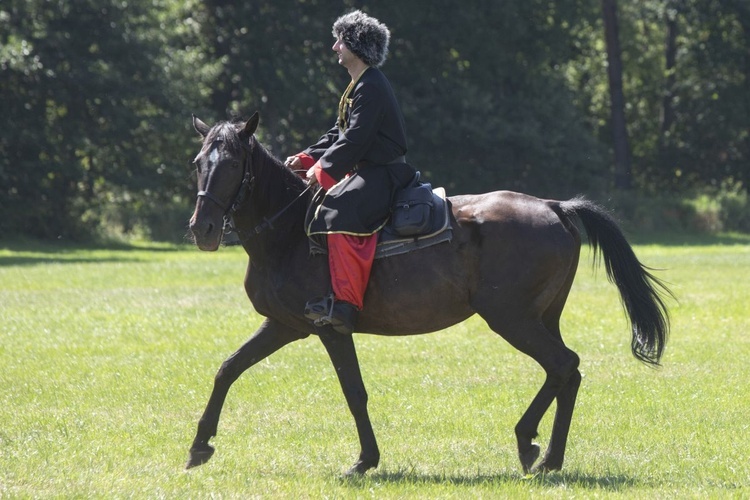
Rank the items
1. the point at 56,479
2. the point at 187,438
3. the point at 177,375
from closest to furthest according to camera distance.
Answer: the point at 56,479 < the point at 187,438 < the point at 177,375

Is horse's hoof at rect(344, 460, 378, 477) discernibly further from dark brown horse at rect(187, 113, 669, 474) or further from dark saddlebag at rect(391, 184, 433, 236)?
dark saddlebag at rect(391, 184, 433, 236)

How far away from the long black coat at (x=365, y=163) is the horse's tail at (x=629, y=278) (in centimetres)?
127

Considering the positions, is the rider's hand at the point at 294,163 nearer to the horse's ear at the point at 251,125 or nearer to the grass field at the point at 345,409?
the horse's ear at the point at 251,125

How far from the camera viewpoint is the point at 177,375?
12.6 m

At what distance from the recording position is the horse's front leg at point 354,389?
807 centimetres

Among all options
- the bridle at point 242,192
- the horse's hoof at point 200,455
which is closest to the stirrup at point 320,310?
the bridle at point 242,192

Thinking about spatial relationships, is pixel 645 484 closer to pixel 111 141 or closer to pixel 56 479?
pixel 56 479

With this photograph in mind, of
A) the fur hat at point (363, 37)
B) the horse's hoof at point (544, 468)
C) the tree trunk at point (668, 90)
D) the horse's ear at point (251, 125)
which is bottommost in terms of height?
the horse's hoof at point (544, 468)

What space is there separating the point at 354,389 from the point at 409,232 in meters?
1.13

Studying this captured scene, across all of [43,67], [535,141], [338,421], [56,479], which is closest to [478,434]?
[338,421]

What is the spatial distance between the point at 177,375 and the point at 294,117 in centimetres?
3552

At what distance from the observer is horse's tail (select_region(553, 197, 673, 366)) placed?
8586 millimetres

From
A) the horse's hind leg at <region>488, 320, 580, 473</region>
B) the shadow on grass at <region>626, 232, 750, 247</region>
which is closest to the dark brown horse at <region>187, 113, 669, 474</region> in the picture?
the horse's hind leg at <region>488, 320, 580, 473</region>

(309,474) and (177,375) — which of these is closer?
(309,474)
